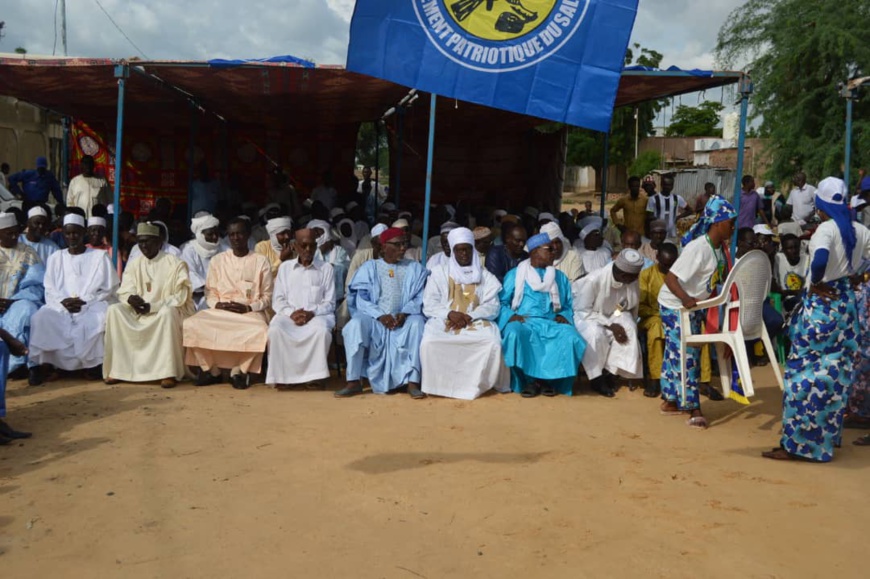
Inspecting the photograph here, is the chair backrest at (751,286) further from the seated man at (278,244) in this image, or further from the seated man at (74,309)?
the seated man at (74,309)

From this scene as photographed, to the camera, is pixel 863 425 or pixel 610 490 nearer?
pixel 610 490

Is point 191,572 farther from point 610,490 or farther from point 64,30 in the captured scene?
point 64,30

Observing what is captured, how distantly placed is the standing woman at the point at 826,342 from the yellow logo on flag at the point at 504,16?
2.92m

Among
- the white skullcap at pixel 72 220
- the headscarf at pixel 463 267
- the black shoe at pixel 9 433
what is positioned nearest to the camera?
the black shoe at pixel 9 433

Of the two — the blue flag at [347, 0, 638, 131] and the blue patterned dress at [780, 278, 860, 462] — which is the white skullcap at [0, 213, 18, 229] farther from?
the blue patterned dress at [780, 278, 860, 462]

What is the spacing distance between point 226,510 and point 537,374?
3.26m

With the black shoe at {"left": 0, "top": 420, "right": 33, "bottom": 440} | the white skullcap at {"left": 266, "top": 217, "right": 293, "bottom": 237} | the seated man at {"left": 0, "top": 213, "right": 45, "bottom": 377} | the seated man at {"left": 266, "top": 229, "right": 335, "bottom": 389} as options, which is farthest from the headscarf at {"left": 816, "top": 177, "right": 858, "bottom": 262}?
the seated man at {"left": 0, "top": 213, "right": 45, "bottom": 377}

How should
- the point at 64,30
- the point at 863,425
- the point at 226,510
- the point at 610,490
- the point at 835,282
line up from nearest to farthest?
the point at 226,510, the point at 610,490, the point at 835,282, the point at 863,425, the point at 64,30

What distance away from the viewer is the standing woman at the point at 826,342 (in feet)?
15.8

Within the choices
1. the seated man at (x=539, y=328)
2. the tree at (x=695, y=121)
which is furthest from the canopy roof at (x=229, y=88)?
the tree at (x=695, y=121)

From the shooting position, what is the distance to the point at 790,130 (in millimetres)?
18891

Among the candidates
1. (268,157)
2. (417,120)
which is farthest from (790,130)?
(268,157)

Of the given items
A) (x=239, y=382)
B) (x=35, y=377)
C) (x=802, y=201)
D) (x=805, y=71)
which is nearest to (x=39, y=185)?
(x=35, y=377)

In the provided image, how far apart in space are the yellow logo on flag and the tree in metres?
40.8
